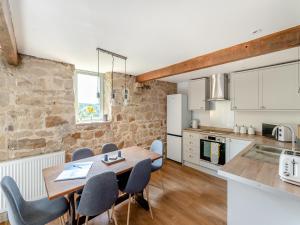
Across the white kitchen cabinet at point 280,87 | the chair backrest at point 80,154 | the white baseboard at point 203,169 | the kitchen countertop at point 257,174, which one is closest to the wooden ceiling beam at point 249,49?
the kitchen countertop at point 257,174

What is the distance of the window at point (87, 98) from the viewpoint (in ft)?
10.0

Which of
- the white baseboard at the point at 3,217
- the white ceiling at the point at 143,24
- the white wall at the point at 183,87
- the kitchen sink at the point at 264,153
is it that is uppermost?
the white ceiling at the point at 143,24

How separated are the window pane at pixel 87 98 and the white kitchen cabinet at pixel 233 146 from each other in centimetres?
281

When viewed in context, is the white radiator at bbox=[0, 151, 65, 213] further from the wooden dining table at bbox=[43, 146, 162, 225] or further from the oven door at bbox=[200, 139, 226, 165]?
the oven door at bbox=[200, 139, 226, 165]

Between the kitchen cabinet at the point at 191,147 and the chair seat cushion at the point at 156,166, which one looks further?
the kitchen cabinet at the point at 191,147

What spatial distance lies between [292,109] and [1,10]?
378 centimetres

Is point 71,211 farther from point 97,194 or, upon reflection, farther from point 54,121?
point 54,121

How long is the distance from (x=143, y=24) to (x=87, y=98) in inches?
86.5

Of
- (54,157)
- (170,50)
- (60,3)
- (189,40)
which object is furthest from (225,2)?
(54,157)

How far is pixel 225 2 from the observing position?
1.17m

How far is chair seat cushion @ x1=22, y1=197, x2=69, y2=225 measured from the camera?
55.6 inches

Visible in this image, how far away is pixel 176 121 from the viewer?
13.6 feet

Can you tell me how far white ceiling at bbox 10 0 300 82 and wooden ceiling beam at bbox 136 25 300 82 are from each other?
0.09 meters

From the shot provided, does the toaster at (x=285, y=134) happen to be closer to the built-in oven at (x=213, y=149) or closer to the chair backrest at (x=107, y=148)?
the built-in oven at (x=213, y=149)
